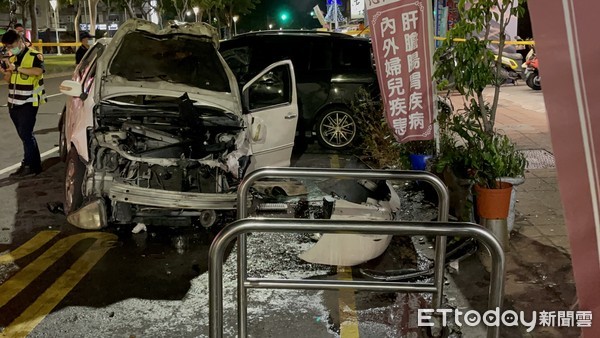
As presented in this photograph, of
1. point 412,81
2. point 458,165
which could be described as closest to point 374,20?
point 412,81

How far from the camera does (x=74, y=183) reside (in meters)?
6.02

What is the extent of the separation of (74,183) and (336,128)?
5223mm

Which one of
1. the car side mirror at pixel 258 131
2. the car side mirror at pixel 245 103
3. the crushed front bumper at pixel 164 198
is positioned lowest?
the crushed front bumper at pixel 164 198

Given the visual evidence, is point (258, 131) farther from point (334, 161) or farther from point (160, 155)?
point (334, 161)

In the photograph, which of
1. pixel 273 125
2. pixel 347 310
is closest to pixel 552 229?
pixel 347 310

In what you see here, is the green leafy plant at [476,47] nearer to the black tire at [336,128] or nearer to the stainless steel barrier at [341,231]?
the stainless steel barrier at [341,231]

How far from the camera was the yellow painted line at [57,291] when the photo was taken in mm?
4168

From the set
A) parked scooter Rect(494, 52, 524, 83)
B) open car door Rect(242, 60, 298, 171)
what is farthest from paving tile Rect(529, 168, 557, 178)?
parked scooter Rect(494, 52, 524, 83)

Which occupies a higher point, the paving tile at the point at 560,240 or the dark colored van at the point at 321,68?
the dark colored van at the point at 321,68

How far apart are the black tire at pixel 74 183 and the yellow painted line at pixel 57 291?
421 mm

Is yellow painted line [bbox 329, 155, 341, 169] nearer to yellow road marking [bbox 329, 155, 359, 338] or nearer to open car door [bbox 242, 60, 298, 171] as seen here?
open car door [bbox 242, 60, 298, 171]

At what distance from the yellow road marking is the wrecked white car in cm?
127

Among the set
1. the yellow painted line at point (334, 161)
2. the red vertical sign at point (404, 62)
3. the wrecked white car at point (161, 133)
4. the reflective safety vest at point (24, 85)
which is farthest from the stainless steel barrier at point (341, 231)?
the yellow painted line at point (334, 161)

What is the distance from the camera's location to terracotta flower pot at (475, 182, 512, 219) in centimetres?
512
